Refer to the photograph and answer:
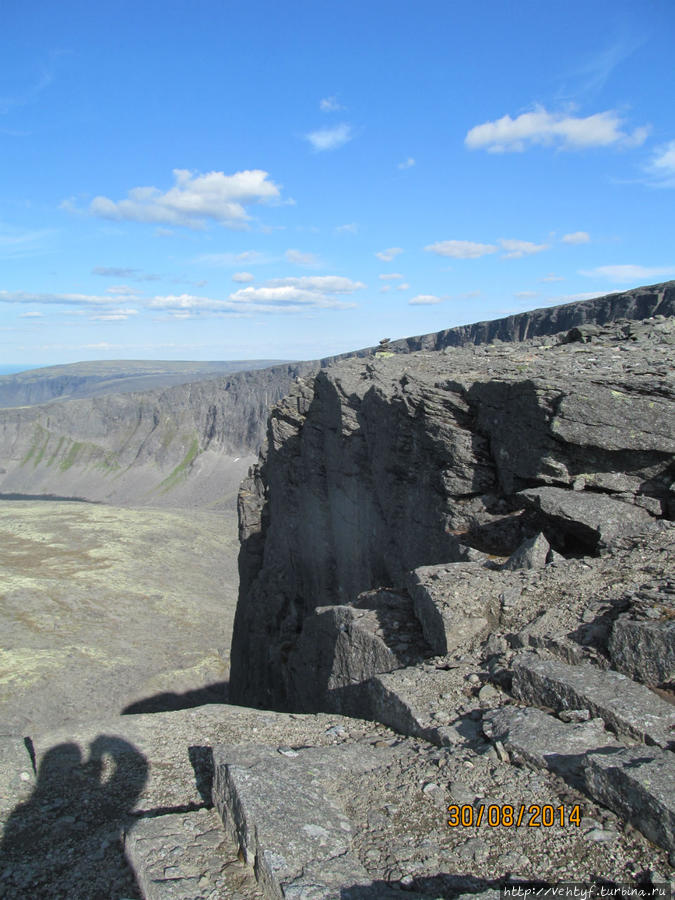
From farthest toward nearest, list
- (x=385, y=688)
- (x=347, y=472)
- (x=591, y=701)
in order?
(x=347, y=472) → (x=385, y=688) → (x=591, y=701)

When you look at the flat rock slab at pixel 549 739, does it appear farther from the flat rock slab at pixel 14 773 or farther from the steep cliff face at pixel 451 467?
the flat rock slab at pixel 14 773

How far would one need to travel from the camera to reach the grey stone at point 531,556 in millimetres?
11992

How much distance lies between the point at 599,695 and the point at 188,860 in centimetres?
534

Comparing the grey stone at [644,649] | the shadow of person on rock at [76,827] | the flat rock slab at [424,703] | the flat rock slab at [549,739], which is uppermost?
the grey stone at [644,649]

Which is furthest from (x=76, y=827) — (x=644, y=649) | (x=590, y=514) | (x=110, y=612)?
(x=110, y=612)

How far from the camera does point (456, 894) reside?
5.41 meters

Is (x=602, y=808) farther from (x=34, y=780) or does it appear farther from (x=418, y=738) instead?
(x=34, y=780)

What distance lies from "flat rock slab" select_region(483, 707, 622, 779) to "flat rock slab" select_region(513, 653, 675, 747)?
254mm

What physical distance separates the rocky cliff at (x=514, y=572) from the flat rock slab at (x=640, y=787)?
0.02 meters

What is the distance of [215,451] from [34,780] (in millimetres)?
188780

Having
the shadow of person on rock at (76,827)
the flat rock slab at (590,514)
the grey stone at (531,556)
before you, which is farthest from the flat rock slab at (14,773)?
the flat rock slab at (590,514)

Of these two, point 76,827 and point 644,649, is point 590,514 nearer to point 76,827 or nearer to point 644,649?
point 644,649

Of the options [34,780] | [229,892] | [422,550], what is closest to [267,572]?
[422,550]
